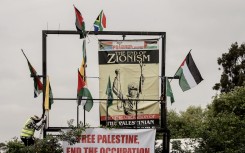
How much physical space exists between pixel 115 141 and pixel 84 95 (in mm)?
2044

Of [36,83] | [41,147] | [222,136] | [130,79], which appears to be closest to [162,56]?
[130,79]

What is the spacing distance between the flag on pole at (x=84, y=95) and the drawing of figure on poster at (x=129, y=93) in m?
0.95

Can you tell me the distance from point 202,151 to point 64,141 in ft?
18.8

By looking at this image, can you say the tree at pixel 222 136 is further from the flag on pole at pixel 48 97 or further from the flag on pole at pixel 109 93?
the flag on pole at pixel 48 97

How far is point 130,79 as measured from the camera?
24219 millimetres

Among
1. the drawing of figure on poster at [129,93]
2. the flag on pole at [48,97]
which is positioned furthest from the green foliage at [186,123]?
the flag on pole at [48,97]

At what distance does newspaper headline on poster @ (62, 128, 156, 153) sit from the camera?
22.8 m

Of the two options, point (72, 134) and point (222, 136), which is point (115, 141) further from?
point (222, 136)

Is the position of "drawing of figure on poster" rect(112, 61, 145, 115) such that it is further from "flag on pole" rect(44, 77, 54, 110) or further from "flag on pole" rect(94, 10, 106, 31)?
"flag on pole" rect(44, 77, 54, 110)

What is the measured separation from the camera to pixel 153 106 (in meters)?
24.2

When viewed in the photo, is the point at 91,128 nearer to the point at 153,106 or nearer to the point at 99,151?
the point at 99,151

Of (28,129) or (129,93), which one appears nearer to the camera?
(28,129)

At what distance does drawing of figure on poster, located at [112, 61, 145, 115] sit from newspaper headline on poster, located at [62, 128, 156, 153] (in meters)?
1.35

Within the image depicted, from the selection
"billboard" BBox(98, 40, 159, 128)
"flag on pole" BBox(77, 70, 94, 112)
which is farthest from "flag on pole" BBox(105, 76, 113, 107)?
"flag on pole" BBox(77, 70, 94, 112)
